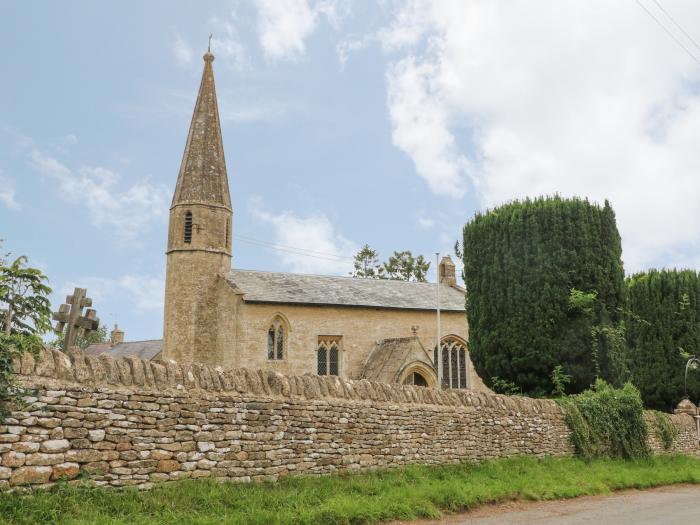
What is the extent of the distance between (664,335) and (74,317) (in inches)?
947

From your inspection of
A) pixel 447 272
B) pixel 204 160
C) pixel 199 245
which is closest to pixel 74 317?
pixel 199 245

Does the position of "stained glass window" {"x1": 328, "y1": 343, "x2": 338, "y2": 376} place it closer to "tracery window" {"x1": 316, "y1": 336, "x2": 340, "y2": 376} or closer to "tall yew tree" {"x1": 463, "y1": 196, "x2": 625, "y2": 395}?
"tracery window" {"x1": 316, "y1": 336, "x2": 340, "y2": 376}

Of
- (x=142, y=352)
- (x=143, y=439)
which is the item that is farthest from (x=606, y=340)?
(x=142, y=352)

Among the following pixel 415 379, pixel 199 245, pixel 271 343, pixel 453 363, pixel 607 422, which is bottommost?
pixel 607 422

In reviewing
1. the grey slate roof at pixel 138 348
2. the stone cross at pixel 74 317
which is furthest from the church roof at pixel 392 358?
the grey slate roof at pixel 138 348

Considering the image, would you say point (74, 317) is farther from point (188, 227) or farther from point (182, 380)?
point (188, 227)

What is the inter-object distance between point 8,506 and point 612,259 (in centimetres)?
1891

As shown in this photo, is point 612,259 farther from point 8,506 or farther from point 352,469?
point 8,506

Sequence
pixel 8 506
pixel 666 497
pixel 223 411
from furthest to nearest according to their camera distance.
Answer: pixel 666 497
pixel 223 411
pixel 8 506

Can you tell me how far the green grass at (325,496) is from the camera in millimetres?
7590

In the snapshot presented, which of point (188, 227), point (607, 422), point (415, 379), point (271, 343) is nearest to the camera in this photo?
point (607, 422)

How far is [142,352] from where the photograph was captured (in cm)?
5650

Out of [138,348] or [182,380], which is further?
[138,348]

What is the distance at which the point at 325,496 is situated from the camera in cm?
984
